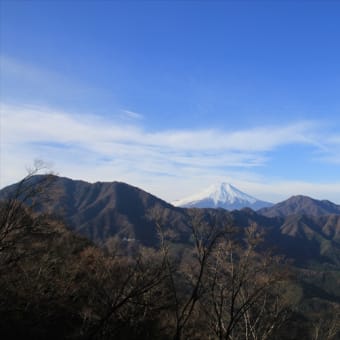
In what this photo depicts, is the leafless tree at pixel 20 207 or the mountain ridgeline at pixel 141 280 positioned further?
the leafless tree at pixel 20 207

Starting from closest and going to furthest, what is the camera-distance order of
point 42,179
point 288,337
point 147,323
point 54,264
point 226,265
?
point 226,265 → point 42,179 → point 147,323 → point 54,264 → point 288,337

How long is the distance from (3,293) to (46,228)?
10.6m

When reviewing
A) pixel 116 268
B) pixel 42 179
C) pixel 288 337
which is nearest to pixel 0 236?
pixel 42 179

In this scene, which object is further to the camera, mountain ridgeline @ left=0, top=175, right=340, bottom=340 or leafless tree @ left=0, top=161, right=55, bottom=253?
leafless tree @ left=0, top=161, right=55, bottom=253

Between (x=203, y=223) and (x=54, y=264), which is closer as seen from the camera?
(x=203, y=223)

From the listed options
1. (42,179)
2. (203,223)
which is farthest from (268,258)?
(42,179)

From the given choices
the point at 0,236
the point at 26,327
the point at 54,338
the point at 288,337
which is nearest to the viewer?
the point at 0,236

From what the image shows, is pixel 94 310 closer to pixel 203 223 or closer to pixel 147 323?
pixel 147 323

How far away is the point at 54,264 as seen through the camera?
42906 mm

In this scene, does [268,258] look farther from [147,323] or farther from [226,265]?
[147,323]

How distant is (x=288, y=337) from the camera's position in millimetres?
57156

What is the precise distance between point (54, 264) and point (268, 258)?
2962 cm

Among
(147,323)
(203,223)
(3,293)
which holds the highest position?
(203,223)

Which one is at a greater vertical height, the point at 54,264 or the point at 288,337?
the point at 54,264
